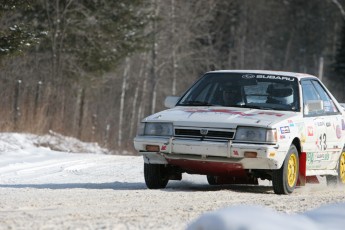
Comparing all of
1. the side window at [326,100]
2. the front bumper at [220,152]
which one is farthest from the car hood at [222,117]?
the side window at [326,100]

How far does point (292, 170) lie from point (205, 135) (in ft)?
4.08

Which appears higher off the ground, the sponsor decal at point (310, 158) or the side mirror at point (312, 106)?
the side mirror at point (312, 106)

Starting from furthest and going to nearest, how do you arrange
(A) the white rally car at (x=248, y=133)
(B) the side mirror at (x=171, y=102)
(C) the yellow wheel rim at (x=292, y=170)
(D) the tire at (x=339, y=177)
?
(D) the tire at (x=339, y=177) → (B) the side mirror at (x=171, y=102) → (C) the yellow wheel rim at (x=292, y=170) → (A) the white rally car at (x=248, y=133)

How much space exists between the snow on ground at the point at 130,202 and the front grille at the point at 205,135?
0.65 metres

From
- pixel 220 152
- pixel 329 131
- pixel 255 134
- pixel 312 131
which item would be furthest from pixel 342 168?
pixel 220 152

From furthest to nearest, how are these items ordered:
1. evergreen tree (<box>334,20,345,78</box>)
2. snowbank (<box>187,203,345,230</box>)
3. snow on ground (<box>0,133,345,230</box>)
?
evergreen tree (<box>334,20,345,78</box>) < snow on ground (<box>0,133,345,230</box>) < snowbank (<box>187,203,345,230</box>)

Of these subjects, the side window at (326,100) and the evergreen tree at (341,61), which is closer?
the side window at (326,100)

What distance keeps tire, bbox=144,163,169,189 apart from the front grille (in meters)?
0.65

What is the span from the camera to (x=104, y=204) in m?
8.77

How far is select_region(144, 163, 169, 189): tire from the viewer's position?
11.2 m

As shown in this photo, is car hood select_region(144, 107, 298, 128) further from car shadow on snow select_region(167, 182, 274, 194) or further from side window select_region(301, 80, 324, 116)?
car shadow on snow select_region(167, 182, 274, 194)

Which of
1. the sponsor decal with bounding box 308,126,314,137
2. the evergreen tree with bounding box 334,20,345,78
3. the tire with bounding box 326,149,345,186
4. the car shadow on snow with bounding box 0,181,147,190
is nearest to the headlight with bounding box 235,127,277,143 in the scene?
the sponsor decal with bounding box 308,126,314,137

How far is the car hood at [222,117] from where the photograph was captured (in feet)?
34.6

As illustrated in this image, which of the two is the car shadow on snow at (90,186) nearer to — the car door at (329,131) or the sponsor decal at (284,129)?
the sponsor decal at (284,129)
